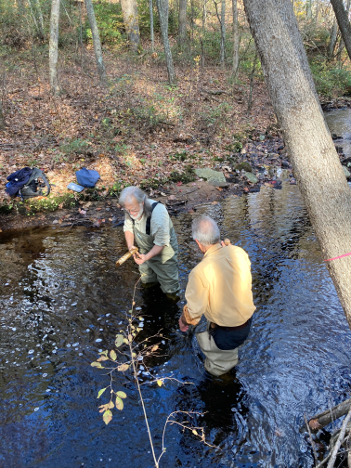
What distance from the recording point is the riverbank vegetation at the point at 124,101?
1035 cm

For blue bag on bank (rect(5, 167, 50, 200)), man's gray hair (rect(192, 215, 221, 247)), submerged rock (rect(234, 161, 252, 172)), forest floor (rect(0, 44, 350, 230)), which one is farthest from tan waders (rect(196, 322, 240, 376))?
submerged rock (rect(234, 161, 252, 172))

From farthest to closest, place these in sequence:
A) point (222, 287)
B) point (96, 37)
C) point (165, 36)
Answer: point (165, 36)
point (96, 37)
point (222, 287)

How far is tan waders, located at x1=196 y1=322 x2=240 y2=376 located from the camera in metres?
3.60

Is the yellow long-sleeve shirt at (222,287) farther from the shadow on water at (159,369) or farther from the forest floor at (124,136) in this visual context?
the forest floor at (124,136)

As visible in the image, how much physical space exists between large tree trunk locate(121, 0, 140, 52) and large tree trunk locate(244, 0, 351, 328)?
61.7ft

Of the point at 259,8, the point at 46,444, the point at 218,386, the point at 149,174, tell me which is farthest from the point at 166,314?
the point at 149,174

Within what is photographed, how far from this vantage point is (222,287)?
3.09m

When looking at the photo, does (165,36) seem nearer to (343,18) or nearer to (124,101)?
(124,101)

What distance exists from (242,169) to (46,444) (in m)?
10.0

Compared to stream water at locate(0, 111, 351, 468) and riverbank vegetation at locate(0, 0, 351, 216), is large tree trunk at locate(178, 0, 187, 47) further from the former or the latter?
stream water at locate(0, 111, 351, 468)

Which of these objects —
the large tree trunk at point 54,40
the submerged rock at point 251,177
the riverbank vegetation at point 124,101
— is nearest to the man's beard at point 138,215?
the riverbank vegetation at point 124,101

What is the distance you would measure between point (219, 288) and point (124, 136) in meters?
9.66

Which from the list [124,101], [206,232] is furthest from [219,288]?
[124,101]


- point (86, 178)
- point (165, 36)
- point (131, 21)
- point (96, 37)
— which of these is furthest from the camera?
point (131, 21)
